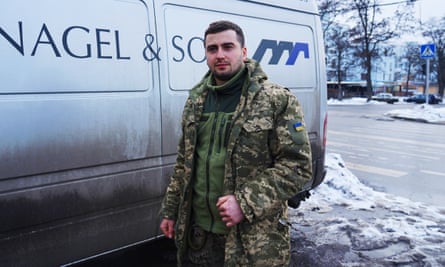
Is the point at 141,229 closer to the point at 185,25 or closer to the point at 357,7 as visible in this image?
the point at 185,25

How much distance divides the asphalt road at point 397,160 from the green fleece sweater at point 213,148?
4.61 meters

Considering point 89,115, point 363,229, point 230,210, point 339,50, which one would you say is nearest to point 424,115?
point 363,229

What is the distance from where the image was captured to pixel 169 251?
3.86m

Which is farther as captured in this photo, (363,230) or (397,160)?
(397,160)

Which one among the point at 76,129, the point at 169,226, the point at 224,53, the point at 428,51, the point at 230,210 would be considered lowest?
the point at 169,226

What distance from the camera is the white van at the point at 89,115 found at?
226 centimetres

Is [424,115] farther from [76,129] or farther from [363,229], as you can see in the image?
[76,129]

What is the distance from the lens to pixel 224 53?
1.86 metres

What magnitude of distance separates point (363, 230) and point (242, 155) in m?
2.98

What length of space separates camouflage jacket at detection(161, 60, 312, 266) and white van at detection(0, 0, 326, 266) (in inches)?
42.0

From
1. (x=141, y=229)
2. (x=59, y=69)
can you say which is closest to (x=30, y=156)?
(x=59, y=69)

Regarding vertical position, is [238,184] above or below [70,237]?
above

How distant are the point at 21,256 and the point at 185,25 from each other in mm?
1811

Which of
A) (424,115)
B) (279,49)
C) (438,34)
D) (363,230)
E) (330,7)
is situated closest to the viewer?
(279,49)
